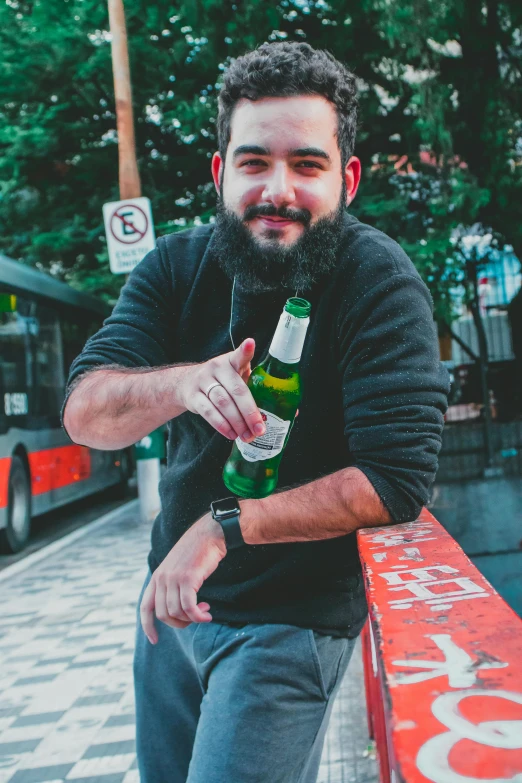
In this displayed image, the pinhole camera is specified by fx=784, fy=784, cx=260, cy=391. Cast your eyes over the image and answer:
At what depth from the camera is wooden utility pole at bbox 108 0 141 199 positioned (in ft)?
29.0

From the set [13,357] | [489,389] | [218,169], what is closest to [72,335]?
[13,357]

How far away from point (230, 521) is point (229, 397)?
0.30 m

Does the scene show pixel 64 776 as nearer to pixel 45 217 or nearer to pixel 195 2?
pixel 195 2

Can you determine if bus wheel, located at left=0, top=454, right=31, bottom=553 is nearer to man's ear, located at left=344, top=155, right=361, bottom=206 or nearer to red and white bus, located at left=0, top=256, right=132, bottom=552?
red and white bus, located at left=0, top=256, right=132, bottom=552

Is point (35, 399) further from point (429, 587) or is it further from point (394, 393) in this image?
point (429, 587)

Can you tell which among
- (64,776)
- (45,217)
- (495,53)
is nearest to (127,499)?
(45,217)

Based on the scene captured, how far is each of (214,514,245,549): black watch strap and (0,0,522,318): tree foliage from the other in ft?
22.4

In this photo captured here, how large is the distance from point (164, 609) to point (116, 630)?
14.3 ft

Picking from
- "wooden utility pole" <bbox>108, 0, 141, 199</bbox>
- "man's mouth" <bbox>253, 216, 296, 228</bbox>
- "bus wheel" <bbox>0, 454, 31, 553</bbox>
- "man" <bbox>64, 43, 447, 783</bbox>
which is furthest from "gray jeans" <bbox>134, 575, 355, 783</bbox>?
"wooden utility pole" <bbox>108, 0, 141, 199</bbox>

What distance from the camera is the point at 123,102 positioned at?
9.19 m

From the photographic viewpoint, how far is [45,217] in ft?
36.5

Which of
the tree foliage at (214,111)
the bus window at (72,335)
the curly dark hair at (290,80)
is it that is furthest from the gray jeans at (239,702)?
the bus window at (72,335)

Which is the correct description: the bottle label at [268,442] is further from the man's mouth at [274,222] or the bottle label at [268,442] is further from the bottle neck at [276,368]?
the man's mouth at [274,222]

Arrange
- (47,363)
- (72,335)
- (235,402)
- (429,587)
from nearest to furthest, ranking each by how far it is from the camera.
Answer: (429,587), (235,402), (47,363), (72,335)
